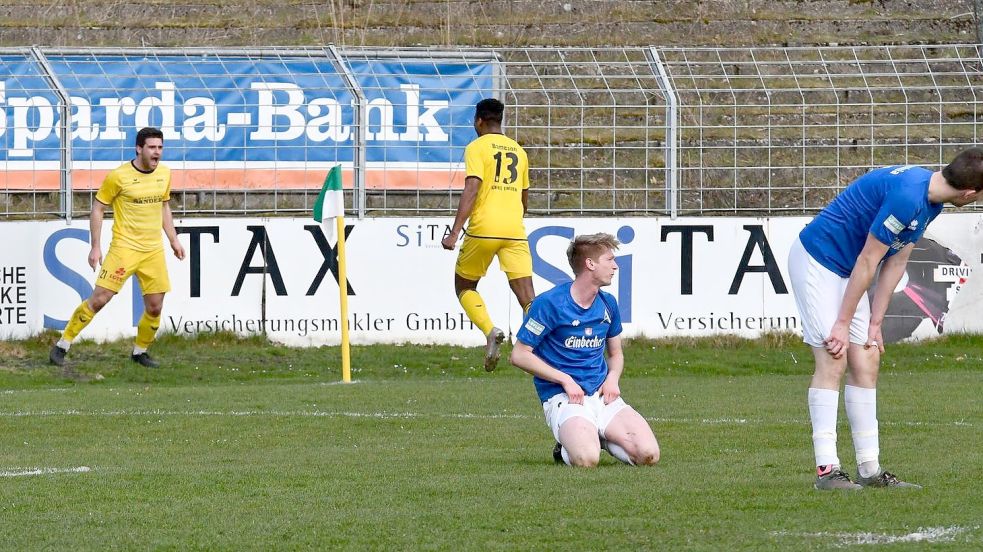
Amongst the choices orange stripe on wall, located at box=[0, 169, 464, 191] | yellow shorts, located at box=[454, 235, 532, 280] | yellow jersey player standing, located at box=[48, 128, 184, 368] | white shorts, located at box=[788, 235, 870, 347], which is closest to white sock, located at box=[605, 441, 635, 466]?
white shorts, located at box=[788, 235, 870, 347]

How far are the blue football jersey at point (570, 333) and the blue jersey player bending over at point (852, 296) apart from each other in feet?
4.73

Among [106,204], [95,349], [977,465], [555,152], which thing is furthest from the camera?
[555,152]

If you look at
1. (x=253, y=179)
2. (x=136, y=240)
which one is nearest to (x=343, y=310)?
(x=136, y=240)

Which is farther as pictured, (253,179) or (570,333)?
(253,179)

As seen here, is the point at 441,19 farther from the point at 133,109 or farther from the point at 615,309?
the point at 615,309

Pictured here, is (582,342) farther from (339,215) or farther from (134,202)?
(134,202)

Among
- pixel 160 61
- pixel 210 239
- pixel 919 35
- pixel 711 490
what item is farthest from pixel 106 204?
pixel 919 35

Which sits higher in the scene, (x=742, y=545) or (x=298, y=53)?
(x=298, y=53)

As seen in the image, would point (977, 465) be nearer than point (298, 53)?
Yes

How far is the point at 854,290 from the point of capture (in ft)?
21.9

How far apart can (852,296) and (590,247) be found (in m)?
1.71

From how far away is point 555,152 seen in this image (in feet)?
63.1

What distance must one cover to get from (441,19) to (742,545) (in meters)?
19.2

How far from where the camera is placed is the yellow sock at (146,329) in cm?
1551
